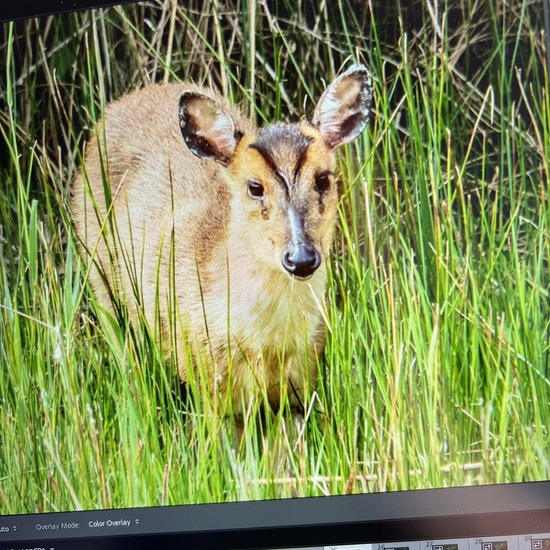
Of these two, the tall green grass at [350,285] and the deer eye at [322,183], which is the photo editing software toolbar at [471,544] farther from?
the deer eye at [322,183]

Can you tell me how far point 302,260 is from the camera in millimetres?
1108

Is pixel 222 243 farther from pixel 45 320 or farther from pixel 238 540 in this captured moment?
pixel 238 540

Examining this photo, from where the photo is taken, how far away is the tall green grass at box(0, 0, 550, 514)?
3.51ft

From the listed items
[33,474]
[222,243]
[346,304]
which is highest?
[222,243]

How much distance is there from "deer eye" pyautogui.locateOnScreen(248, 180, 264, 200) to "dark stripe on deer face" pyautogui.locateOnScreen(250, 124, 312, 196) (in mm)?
26

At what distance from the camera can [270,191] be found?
3.74 ft

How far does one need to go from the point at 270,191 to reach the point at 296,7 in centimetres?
25

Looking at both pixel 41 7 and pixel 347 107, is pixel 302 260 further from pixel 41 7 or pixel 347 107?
pixel 41 7

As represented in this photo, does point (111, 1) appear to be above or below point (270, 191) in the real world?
above

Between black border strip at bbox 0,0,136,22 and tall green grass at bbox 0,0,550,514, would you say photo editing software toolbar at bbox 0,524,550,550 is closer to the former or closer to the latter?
tall green grass at bbox 0,0,550,514

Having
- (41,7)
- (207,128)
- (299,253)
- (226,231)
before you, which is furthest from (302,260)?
(41,7)

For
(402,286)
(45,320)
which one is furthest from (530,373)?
(45,320)

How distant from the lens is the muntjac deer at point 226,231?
1.12m

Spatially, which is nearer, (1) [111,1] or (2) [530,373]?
(2) [530,373]
